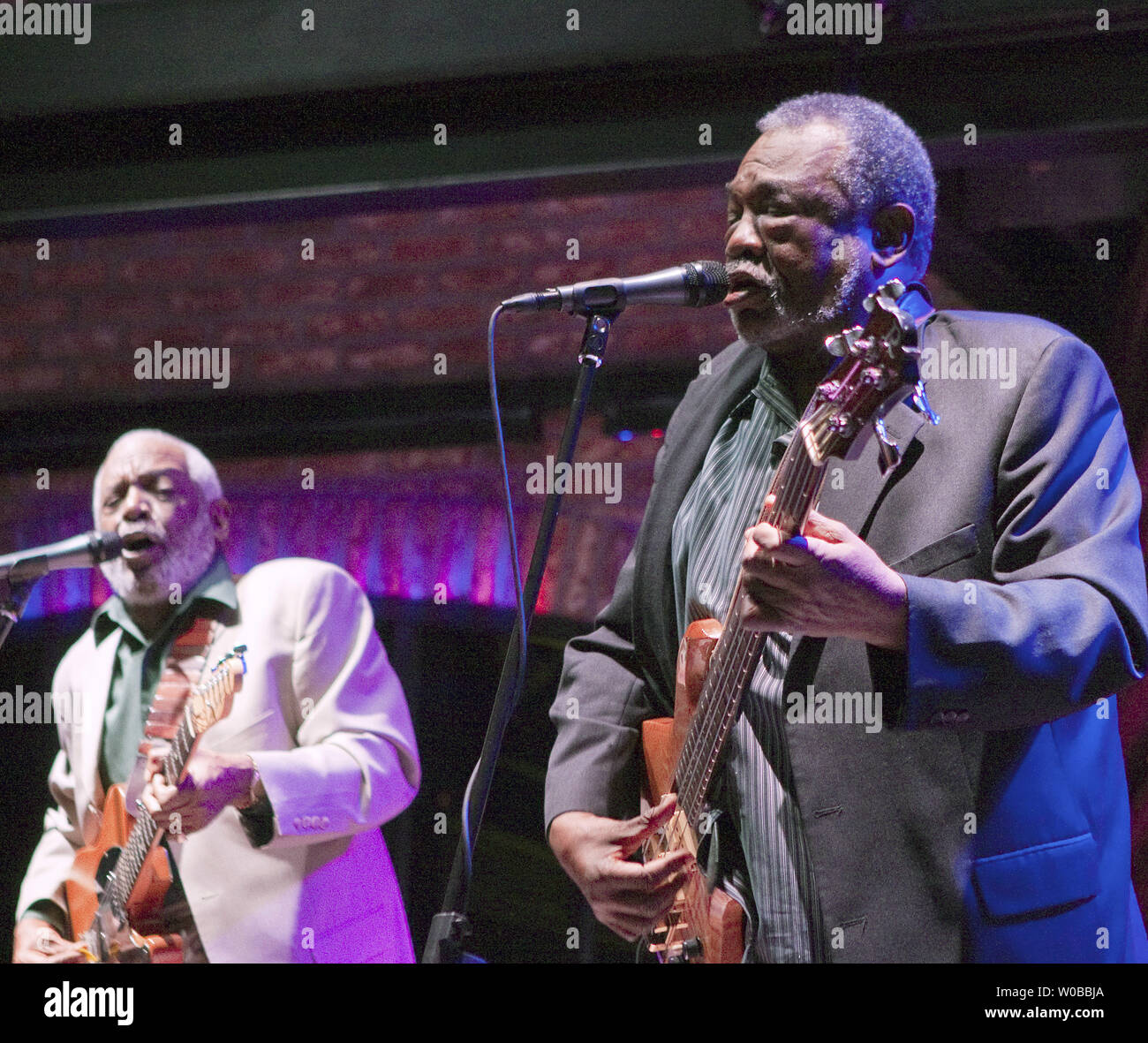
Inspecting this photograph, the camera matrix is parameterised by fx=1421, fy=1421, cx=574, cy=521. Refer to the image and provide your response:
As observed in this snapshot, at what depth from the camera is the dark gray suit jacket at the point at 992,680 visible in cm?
177

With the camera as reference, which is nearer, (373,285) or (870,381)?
(870,381)

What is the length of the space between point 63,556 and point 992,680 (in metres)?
1.85

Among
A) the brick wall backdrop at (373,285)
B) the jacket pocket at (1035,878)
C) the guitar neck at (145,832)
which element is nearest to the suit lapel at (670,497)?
the jacket pocket at (1035,878)

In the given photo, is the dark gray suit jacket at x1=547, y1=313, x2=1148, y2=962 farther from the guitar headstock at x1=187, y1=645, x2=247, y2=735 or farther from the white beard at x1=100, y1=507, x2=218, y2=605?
the white beard at x1=100, y1=507, x2=218, y2=605

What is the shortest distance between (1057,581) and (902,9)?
1317 millimetres

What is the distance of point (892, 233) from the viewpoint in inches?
85.2

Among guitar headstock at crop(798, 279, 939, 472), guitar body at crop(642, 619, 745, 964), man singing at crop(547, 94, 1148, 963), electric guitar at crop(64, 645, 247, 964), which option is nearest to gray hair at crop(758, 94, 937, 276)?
man singing at crop(547, 94, 1148, 963)

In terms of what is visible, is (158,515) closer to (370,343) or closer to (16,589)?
(16,589)

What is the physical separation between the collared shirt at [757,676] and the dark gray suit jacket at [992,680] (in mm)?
71

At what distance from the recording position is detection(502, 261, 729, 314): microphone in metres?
2.04

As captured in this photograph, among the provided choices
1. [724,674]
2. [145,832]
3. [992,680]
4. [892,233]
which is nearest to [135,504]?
[145,832]
